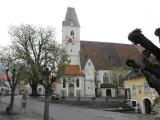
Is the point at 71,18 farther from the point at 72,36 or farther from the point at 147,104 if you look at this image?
the point at 147,104

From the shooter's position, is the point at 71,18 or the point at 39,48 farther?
the point at 71,18

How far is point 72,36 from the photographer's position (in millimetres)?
79625

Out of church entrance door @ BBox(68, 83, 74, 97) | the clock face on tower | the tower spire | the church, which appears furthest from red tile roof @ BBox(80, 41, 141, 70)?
the tower spire

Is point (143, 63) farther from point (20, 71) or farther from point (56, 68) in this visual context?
point (56, 68)

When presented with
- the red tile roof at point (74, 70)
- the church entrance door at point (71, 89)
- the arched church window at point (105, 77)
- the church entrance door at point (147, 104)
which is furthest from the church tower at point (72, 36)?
the church entrance door at point (147, 104)

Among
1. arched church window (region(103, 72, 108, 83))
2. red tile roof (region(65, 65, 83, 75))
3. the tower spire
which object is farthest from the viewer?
arched church window (region(103, 72, 108, 83))

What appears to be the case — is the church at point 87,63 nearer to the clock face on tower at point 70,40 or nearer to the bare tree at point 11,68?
the clock face on tower at point 70,40

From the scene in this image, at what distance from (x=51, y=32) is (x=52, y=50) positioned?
14.8 ft

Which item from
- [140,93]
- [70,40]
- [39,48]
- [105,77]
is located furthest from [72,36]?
[140,93]

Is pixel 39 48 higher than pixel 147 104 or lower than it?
higher

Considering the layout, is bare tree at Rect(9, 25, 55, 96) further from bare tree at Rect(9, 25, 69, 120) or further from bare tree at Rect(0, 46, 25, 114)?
bare tree at Rect(0, 46, 25, 114)

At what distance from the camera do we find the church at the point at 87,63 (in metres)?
74.9

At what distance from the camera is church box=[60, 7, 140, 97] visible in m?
74.9

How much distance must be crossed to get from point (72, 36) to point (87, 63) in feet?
26.7
